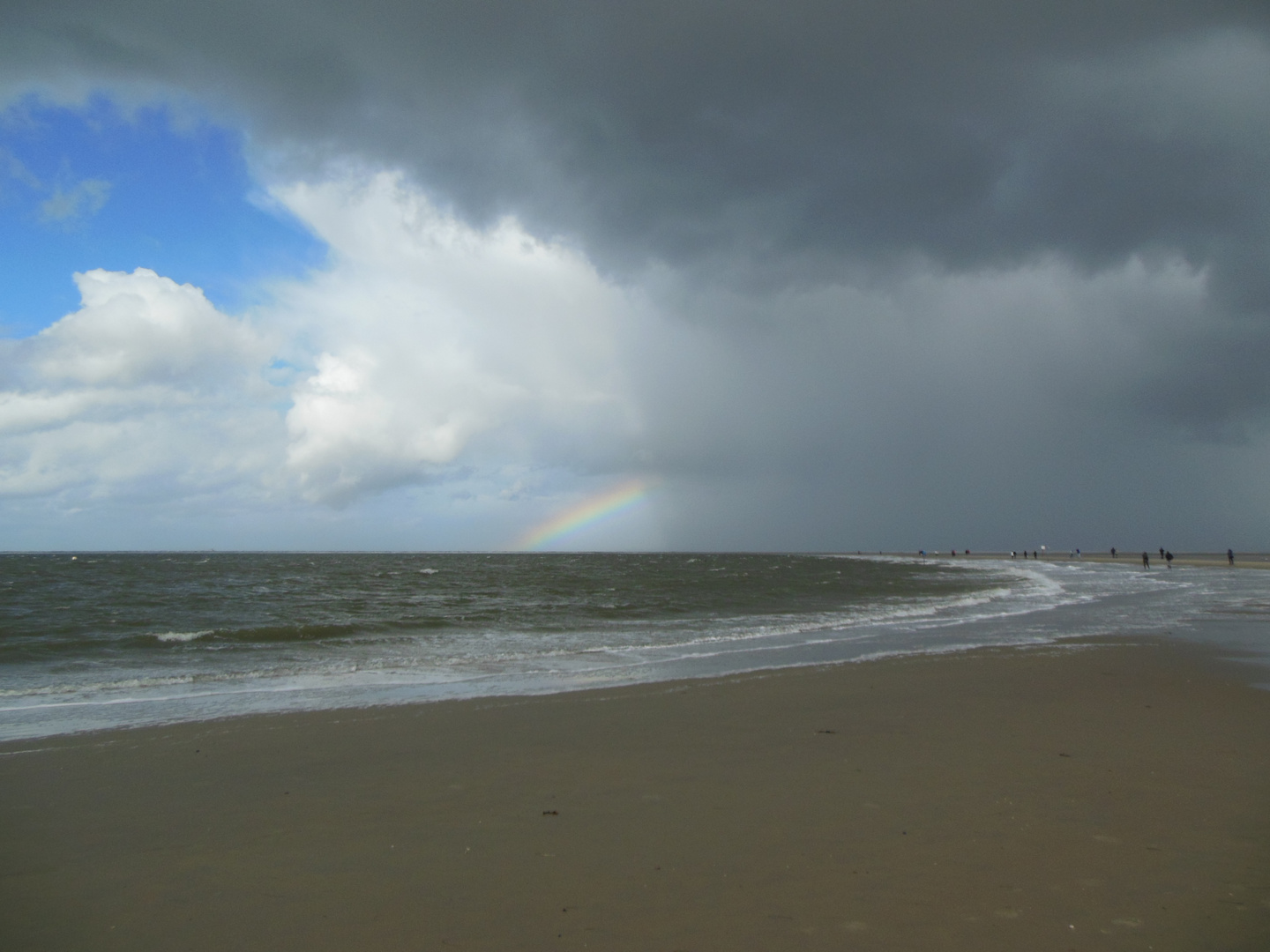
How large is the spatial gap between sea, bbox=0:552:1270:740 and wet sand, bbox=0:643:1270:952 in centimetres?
339

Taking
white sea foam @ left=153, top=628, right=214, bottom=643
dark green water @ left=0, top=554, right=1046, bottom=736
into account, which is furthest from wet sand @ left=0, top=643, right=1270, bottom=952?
white sea foam @ left=153, top=628, right=214, bottom=643

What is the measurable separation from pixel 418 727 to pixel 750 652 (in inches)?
394

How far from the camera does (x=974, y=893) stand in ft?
15.1

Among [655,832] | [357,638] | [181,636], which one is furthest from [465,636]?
[655,832]

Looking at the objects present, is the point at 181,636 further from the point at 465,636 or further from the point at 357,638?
the point at 465,636

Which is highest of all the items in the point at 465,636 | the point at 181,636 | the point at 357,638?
the point at 181,636

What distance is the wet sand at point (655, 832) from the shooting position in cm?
439

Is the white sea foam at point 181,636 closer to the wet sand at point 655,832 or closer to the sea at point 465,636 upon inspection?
the sea at point 465,636

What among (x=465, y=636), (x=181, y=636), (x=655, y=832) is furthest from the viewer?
(x=465, y=636)

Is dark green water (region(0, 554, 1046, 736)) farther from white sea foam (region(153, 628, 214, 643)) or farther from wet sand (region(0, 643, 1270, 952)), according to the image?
wet sand (region(0, 643, 1270, 952))

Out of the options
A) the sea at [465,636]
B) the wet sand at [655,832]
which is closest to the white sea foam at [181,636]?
the sea at [465,636]

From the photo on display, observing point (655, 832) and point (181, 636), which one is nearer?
point (655, 832)

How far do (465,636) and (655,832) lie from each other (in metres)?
18.2

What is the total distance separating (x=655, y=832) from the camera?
5805 millimetres
